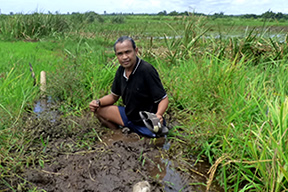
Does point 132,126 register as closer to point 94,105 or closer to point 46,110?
point 94,105

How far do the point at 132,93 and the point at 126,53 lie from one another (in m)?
0.45

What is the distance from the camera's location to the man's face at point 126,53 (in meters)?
2.74

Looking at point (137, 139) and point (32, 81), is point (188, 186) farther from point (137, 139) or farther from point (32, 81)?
point (32, 81)

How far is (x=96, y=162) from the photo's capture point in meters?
2.52

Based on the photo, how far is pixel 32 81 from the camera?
4.08 metres

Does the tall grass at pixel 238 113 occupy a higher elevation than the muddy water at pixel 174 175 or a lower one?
higher

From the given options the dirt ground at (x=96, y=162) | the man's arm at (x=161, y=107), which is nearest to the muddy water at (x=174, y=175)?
the dirt ground at (x=96, y=162)

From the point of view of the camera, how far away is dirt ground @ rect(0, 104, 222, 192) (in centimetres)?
225

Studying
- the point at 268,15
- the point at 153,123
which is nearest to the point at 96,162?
the point at 153,123

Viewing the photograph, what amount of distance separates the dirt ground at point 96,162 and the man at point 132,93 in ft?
0.44

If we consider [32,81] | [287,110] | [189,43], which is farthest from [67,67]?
[287,110]

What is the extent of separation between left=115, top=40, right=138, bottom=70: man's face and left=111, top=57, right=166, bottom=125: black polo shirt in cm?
11

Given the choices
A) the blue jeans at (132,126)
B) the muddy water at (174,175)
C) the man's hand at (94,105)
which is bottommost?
the muddy water at (174,175)

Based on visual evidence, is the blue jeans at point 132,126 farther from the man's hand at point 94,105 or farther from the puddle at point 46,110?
the puddle at point 46,110
